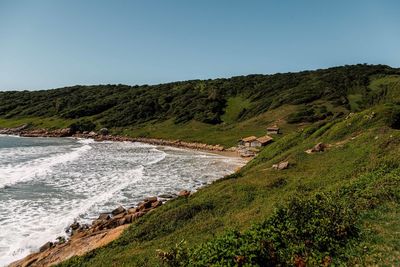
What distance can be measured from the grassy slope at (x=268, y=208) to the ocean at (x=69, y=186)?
27.9 ft

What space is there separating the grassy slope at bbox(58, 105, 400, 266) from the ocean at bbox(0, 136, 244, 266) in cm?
851

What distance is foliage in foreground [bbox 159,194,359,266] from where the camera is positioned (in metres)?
11.2

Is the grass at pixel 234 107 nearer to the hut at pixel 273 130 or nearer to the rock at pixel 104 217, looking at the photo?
the hut at pixel 273 130

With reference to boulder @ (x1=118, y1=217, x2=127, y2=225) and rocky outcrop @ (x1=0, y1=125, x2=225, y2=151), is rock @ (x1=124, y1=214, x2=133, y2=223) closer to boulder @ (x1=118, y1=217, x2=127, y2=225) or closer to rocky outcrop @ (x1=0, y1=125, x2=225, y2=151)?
boulder @ (x1=118, y1=217, x2=127, y2=225)

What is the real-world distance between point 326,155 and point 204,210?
46.7 feet

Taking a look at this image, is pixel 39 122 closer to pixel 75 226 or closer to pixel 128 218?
pixel 75 226

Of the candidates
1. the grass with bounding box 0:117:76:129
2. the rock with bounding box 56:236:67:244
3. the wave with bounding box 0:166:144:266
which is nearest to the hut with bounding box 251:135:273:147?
the wave with bounding box 0:166:144:266

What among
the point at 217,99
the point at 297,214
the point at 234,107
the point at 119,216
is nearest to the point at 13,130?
the point at 217,99

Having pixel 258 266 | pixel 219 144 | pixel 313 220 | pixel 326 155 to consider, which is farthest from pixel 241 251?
pixel 219 144

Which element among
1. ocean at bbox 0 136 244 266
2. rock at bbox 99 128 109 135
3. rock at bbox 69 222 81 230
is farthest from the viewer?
rock at bbox 99 128 109 135

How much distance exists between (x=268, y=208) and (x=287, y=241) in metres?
7.44

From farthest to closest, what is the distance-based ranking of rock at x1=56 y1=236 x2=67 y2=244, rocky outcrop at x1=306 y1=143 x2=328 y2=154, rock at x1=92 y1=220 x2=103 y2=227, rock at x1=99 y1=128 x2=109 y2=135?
rock at x1=99 y1=128 x2=109 y2=135, rocky outcrop at x1=306 y1=143 x2=328 y2=154, rock at x1=92 y1=220 x2=103 y2=227, rock at x1=56 y1=236 x2=67 y2=244

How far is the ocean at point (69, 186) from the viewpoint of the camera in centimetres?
2708

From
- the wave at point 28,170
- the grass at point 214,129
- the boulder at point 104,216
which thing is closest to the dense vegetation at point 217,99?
the grass at point 214,129
